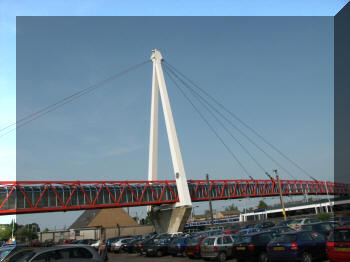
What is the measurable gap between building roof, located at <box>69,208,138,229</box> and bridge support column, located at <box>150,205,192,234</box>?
1062 inches

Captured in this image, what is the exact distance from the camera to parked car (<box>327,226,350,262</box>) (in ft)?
31.5

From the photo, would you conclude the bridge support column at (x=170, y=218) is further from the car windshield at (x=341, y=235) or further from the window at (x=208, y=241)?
the car windshield at (x=341, y=235)

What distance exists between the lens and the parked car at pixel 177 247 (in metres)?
21.9

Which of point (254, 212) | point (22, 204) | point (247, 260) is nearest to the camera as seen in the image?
point (247, 260)

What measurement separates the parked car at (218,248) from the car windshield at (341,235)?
7.86 m

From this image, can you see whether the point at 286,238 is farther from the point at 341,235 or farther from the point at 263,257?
the point at 341,235

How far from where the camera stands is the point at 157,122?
2133 inches

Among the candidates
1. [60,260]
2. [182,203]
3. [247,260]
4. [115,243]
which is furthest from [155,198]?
[60,260]

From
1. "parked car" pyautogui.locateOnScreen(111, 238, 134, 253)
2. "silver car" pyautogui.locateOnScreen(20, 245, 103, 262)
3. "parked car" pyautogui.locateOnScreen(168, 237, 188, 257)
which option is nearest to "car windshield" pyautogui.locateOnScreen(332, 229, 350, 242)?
"silver car" pyautogui.locateOnScreen(20, 245, 103, 262)

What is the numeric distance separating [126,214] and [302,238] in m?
79.0

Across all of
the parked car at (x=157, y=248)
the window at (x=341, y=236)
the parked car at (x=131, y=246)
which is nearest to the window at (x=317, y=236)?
the window at (x=341, y=236)

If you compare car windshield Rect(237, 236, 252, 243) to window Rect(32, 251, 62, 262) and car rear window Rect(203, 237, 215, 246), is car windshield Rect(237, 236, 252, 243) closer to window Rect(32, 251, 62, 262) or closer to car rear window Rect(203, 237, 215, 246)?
car rear window Rect(203, 237, 215, 246)

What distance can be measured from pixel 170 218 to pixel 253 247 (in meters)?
39.6

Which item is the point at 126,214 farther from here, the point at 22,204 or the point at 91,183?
the point at 22,204
